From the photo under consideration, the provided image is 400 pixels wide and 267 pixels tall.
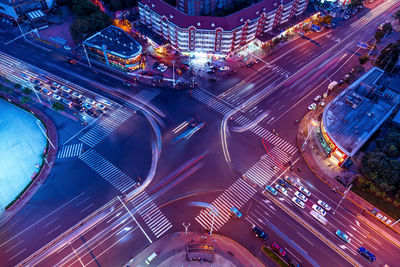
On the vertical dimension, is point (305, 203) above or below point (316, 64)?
below

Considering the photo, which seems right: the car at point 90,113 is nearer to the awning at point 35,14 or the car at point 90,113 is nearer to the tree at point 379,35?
the awning at point 35,14

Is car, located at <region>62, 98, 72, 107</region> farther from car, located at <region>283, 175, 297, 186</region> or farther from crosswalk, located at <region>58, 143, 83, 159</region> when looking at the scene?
car, located at <region>283, 175, 297, 186</region>

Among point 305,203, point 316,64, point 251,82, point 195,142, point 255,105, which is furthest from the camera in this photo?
point 316,64

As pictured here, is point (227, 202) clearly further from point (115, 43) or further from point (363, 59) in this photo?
point (363, 59)

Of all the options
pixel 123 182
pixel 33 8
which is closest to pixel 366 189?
pixel 123 182

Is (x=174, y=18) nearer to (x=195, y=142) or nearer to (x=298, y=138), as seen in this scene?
(x=195, y=142)

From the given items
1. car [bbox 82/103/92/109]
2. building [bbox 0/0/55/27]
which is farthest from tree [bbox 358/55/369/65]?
building [bbox 0/0/55/27]
